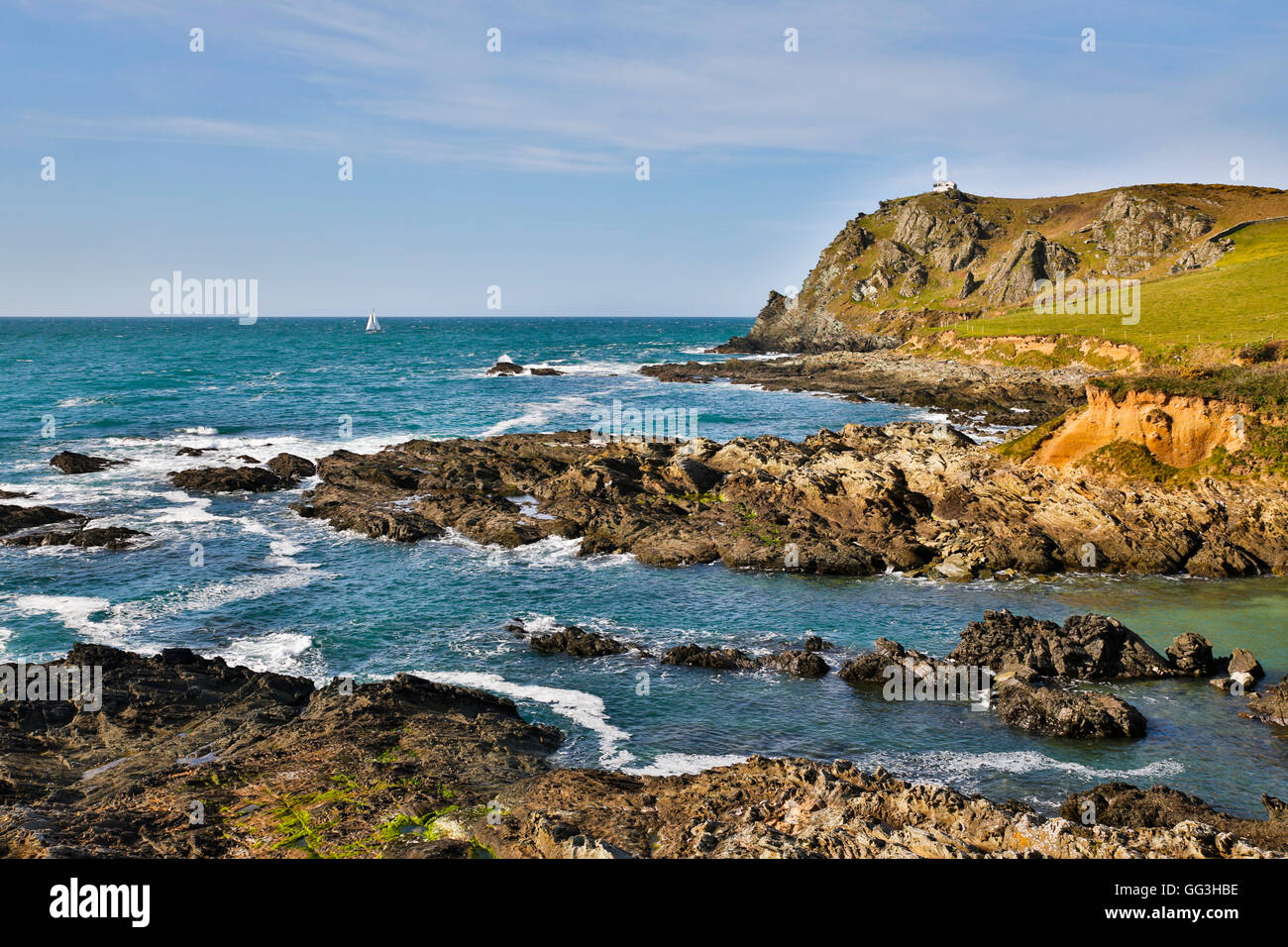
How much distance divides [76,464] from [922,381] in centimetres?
8551

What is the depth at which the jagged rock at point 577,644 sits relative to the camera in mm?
30719

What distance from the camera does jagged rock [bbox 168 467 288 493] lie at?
5588 centimetres

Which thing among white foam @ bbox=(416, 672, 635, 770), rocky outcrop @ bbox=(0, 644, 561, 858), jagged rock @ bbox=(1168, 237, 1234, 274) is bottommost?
white foam @ bbox=(416, 672, 635, 770)

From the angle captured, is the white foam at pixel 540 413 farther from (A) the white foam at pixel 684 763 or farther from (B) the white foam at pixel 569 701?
(A) the white foam at pixel 684 763

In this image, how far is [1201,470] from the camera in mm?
43375

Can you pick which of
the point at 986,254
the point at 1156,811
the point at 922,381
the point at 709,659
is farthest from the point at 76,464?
the point at 986,254

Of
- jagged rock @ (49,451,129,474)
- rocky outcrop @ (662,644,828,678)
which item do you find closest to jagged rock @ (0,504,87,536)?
jagged rock @ (49,451,129,474)

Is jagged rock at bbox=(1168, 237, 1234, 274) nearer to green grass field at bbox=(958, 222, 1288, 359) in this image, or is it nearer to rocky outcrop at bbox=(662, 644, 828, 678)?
green grass field at bbox=(958, 222, 1288, 359)

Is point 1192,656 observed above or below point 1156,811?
above

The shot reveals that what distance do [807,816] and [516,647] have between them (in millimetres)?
16900

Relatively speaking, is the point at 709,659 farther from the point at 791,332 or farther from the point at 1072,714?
the point at 791,332

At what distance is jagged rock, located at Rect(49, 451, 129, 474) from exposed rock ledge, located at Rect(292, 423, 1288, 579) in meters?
17.3

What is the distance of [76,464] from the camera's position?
199ft

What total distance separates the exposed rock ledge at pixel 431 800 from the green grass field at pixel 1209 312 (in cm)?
6391
